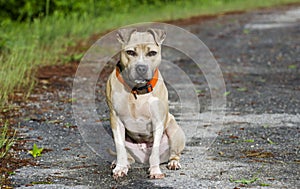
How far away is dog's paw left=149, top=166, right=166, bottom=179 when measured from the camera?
209 inches

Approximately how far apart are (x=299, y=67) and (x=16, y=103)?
239 inches

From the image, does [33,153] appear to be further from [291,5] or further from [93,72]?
[291,5]

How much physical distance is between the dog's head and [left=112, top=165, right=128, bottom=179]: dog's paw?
2.48 feet

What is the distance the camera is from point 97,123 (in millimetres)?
7664

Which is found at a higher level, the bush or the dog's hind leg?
the dog's hind leg

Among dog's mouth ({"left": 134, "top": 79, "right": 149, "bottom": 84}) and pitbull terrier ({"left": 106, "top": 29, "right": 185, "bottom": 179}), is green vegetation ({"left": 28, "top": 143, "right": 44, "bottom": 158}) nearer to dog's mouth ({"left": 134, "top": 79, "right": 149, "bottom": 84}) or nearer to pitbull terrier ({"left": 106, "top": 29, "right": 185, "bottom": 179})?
A: pitbull terrier ({"left": 106, "top": 29, "right": 185, "bottom": 179})

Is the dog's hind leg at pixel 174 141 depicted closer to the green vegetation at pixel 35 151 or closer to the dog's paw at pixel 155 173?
the dog's paw at pixel 155 173

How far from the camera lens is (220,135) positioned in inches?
276

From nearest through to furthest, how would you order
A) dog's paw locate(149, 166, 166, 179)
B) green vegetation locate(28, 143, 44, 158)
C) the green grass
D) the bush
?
dog's paw locate(149, 166, 166, 179), green vegetation locate(28, 143, 44, 158), the green grass, the bush

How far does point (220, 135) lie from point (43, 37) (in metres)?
6.88

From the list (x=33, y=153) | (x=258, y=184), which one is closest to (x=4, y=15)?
(x=33, y=153)

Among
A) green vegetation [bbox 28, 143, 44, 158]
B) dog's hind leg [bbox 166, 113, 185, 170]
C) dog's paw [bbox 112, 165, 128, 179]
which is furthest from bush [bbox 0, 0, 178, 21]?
dog's paw [bbox 112, 165, 128, 179]

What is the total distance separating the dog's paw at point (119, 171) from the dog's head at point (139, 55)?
757 millimetres

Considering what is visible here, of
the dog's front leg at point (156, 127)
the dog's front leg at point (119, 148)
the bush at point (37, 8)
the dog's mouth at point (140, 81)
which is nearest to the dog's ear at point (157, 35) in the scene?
the dog's mouth at point (140, 81)
